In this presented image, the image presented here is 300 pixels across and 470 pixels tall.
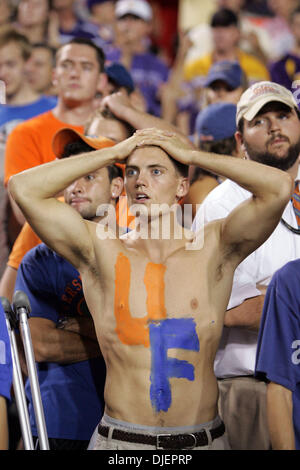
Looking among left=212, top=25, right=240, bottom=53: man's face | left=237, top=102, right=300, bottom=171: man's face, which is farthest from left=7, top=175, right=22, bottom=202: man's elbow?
left=212, top=25, right=240, bottom=53: man's face

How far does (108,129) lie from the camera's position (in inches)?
179

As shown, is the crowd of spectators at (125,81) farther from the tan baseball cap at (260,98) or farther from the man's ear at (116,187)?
the man's ear at (116,187)

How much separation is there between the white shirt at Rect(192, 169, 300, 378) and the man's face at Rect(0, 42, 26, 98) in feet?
8.74

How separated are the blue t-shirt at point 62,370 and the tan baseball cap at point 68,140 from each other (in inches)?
21.5

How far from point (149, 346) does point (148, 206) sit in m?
0.60

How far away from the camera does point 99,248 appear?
3127 millimetres

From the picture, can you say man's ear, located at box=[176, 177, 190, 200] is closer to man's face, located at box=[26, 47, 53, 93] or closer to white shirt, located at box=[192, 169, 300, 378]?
white shirt, located at box=[192, 169, 300, 378]

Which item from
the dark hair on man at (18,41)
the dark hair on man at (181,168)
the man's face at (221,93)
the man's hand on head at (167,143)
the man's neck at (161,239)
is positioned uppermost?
the dark hair on man at (18,41)

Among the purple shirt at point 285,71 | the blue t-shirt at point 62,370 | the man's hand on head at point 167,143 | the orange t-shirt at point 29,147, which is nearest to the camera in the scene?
the man's hand on head at point 167,143

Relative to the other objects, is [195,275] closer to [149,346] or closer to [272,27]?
[149,346]

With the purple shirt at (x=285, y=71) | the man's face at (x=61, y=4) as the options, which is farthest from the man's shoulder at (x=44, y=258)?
the man's face at (x=61, y=4)

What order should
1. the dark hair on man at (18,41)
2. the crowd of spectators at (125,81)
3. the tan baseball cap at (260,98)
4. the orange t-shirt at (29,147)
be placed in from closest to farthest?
the tan baseball cap at (260,98) → the crowd of spectators at (125,81) → the orange t-shirt at (29,147) → the dark hair on man at (18,41)

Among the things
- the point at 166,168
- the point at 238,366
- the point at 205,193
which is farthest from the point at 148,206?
the point at 205,193

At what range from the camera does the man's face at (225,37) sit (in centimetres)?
696
